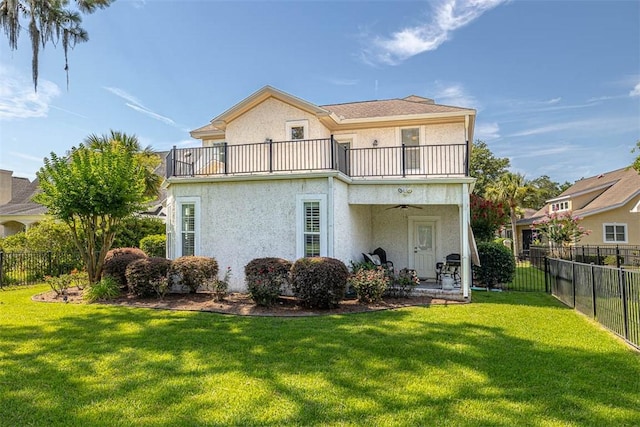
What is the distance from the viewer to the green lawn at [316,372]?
3.78 m

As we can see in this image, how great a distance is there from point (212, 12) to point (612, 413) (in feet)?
48.5

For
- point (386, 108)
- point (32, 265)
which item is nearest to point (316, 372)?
point (386, 108)

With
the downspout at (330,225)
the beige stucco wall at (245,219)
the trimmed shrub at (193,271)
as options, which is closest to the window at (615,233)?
the downspout at (330,225)

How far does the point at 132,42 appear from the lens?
44.4 ft

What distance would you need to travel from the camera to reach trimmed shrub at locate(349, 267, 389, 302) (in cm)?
948

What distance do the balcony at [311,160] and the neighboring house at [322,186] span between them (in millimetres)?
36

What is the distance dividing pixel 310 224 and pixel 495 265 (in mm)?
7086

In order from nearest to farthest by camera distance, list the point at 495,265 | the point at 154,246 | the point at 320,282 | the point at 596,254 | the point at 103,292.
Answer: the point at 320,282 < the point at 103,292 < the point at 495,265 < the point at 154,246 < the point at 596,254

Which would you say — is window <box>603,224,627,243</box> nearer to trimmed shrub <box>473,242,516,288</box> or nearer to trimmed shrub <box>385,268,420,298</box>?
trimmed shrub <box>473,242,516,288</box>

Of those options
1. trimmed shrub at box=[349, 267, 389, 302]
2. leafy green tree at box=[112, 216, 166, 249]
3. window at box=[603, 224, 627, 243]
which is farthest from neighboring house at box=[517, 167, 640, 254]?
leafy green tree at box=[112, 216, 166, 249]

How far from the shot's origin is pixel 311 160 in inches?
469

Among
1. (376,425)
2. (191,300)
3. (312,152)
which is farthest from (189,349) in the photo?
(312,152)

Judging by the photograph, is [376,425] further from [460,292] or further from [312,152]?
[312,152]

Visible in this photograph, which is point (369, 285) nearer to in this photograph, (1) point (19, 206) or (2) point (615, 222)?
(2) point (615, 222)
